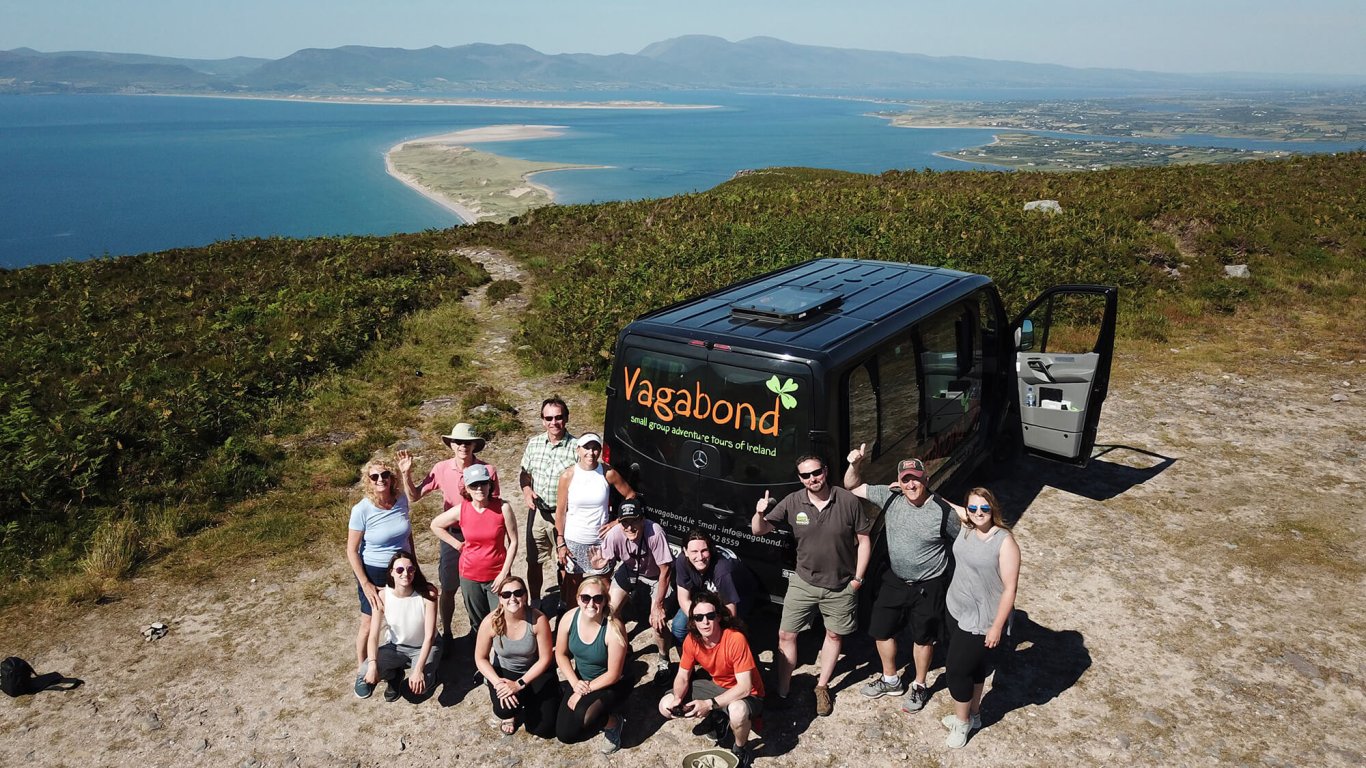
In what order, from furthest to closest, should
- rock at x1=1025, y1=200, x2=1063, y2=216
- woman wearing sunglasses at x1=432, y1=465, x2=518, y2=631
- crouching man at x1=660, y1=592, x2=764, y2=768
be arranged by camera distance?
rock at x1=1025, y1=200, x2=1063, y2=216, woman wearing sunglasses at x1=432, y1=465, x2=518, y2=631, crouching man at x1=660, y1=592, x2=764, y2=768

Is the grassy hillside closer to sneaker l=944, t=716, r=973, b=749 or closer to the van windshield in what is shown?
the van windshield

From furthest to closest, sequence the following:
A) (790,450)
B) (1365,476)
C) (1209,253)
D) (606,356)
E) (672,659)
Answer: (1209,253) → (606,356) → (1365,476) → (672,659) → (790,450)

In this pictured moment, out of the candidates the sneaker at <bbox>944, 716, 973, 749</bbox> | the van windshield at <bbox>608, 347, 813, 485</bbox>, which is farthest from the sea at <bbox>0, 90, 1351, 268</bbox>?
the sneaker at <bbox>944, 716, 973, 749</bbox>

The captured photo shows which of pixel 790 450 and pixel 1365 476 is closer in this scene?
pixel 790 450

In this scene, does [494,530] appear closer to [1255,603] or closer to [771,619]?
[771,619]

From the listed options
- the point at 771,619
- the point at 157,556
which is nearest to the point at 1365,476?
the point at 771,619

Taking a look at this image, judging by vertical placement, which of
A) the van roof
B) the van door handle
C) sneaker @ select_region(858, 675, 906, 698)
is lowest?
sneaker @ select_region(858, 675, 906, 698)

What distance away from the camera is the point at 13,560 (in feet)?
27.1

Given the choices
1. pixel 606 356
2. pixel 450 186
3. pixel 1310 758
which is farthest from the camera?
pixel 450 186

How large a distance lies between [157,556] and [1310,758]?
10.7 m

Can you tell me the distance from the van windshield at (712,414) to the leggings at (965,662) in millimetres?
1671

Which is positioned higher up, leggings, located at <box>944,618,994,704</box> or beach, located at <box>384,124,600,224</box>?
leggings, located at <box>944,618,994,704</box>

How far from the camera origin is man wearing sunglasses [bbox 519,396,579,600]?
22.7 feet

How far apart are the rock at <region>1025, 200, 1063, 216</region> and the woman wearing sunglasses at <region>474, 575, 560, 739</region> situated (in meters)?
20.7
